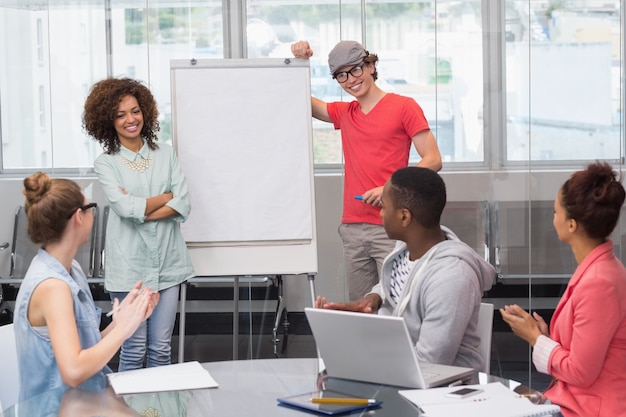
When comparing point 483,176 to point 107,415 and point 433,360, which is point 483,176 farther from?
point 107,415

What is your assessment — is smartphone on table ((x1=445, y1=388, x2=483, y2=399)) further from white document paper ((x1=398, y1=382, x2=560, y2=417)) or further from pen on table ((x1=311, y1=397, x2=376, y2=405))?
pen on table ((x1=311, y1=397, x2=376, y2=405))

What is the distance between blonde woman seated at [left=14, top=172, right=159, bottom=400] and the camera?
2.30m

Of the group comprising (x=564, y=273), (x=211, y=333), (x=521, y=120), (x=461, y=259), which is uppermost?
(x=521, y=120)

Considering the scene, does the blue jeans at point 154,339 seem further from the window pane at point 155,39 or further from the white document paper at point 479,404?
the white document paper at point 479,404

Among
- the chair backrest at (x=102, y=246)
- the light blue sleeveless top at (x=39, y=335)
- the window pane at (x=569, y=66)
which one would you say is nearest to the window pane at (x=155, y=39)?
the chair backrest at (x=102, y=246)

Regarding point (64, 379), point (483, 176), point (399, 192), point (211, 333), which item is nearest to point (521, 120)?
point (483, 176)

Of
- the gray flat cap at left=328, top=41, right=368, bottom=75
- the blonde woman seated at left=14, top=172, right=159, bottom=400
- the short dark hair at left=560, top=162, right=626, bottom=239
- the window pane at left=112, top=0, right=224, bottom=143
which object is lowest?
the blonde woman seated at left=14, top=172, right=159, bottom=400

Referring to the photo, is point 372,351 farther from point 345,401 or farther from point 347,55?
point 347,55

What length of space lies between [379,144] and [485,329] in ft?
4.48

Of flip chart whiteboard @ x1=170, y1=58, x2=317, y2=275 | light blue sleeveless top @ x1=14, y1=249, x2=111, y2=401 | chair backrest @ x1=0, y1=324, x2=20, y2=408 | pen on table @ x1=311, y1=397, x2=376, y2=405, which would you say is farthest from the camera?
flip chart whiteboard @ x1=170, y1=58, x2=317, y2=275

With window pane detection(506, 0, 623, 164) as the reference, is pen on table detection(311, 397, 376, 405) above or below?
below

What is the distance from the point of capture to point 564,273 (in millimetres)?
5398

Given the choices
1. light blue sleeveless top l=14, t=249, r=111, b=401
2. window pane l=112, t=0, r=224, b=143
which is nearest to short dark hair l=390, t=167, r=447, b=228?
light blue sleeveless top l=14, t=249, r=111, b=401

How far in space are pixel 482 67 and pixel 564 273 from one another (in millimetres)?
1317
